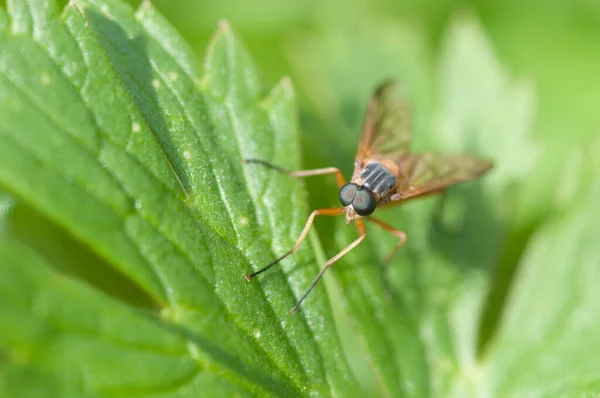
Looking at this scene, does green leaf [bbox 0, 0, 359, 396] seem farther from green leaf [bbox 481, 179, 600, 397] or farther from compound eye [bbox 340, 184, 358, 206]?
green leaf [bbox 481, 179, 600, 397]

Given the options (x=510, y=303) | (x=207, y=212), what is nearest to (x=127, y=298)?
(x=207, y=212)

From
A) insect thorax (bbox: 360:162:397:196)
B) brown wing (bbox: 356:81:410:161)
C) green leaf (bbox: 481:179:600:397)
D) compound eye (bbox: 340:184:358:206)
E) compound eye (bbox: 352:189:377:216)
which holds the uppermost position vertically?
brown wing (bbox: 356:81:410:161)

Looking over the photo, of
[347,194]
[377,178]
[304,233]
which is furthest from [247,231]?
[377,178]

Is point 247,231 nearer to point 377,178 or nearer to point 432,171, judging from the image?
point 377,178

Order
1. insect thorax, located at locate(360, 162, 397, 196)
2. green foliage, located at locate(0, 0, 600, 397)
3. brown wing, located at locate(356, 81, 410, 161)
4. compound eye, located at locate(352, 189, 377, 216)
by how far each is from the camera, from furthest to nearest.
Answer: brown wing, located at locate(356, 81, 410, 161)
insect thorax, located at locate(360, 162, 397, 196)
compound eye, located at locate(352, 189, 377, 216)
green foliage, located at locate(0, 0, 600, 397)

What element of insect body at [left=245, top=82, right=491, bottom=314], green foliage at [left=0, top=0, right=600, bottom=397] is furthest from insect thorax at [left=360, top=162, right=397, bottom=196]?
green foliage at [left=0, top=0, right=600, bottom=397]

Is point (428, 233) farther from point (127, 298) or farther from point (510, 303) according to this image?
point (127, 298)
